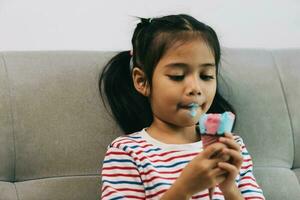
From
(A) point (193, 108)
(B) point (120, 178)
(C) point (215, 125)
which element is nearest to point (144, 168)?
(B) point (120, 178)

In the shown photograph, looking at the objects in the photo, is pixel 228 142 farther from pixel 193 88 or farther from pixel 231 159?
pixel 193 88

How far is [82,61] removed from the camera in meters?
1.65

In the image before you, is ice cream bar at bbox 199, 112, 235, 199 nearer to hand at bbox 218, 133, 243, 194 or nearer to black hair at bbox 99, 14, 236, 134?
hand at bbox 218, 133, 243, 194

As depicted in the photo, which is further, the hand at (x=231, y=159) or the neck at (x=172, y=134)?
the neck at (x=172, y=134)

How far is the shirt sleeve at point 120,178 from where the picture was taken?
Answer: 54.7 inches

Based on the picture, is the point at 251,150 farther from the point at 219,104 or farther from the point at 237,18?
the point at 237,18

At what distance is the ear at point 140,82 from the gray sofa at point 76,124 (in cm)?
14

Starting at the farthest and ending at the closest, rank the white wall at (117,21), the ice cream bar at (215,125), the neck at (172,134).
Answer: the white wall at (117,21) < the neck at (172,134) < the ice cream bar at (215,125)

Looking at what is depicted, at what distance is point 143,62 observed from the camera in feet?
4.90

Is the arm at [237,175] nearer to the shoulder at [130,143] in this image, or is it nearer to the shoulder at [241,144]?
the shoulder at [241,144]

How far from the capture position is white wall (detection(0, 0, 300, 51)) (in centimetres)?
185

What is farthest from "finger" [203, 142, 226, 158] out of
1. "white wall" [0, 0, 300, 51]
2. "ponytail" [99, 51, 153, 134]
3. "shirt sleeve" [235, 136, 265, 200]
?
"white wall" [0, 0, 300, 51]

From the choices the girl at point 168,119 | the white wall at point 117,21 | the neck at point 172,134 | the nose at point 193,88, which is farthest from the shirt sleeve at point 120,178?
the white wall at point 117,21

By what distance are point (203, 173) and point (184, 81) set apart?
260mm
